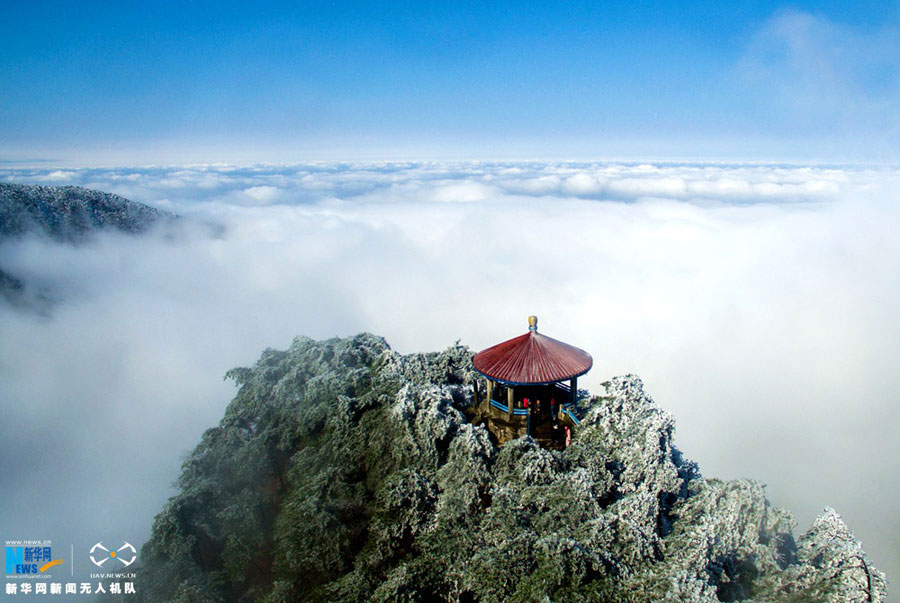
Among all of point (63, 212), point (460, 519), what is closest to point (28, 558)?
point (460, 519)

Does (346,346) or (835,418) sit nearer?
(346,346)

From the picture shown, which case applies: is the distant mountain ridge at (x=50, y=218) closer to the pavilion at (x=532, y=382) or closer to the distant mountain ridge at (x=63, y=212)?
the distant mountain ridge at (x=63, y=212)

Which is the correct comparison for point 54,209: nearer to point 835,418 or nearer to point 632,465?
point 632,465

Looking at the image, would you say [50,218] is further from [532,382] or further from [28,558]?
[532,382]

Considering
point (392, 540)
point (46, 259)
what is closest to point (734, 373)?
point (392, 540)

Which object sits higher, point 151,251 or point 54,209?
point 54,209

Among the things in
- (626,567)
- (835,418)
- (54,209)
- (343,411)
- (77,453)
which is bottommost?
(835,418)

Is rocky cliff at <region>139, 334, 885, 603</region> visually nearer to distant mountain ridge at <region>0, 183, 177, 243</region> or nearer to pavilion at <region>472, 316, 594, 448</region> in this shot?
pavilion at <region>472, 316, 594, 448</region>
